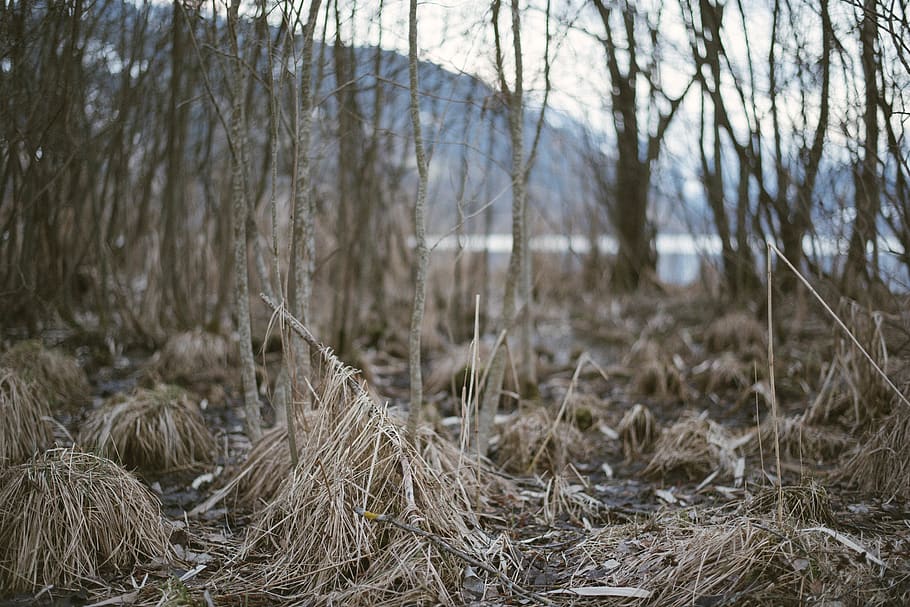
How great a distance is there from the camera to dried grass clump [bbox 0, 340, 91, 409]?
364 centimetres

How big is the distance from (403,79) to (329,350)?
9.92 ft

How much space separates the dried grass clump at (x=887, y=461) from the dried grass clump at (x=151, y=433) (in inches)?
103

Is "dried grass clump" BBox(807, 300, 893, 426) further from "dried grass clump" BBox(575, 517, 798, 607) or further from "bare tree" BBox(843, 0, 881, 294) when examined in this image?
"dried grass clump" BBox(575, 517, 798, 607)

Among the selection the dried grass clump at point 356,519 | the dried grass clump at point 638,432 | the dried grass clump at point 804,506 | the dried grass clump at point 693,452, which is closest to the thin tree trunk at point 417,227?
the dried grass clump at point 356,519

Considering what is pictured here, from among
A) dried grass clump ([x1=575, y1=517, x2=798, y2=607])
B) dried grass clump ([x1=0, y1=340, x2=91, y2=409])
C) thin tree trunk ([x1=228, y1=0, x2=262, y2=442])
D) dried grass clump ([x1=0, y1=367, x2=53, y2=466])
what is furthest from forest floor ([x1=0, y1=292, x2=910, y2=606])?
dried grass clump ([x1=0, y1=367, x2=53, y2=466])

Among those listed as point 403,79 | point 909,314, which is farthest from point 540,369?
point 909,314

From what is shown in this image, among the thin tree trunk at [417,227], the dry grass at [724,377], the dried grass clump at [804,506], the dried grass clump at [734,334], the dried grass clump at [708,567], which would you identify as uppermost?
the thin tree trunk at [417,227]

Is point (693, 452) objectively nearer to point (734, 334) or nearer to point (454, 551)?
point (454, 551)

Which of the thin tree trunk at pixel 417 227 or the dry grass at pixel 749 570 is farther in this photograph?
the thin tree trunk at pixel 417 227

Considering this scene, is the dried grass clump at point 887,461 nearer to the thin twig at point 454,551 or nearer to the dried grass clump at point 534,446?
the dried grass clump at point 534,446

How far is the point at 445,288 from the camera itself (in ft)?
24.3

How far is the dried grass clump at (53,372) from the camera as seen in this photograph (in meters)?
3.64

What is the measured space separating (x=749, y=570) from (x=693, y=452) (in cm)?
127

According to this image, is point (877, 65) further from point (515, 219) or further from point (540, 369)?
point (540, 369)
